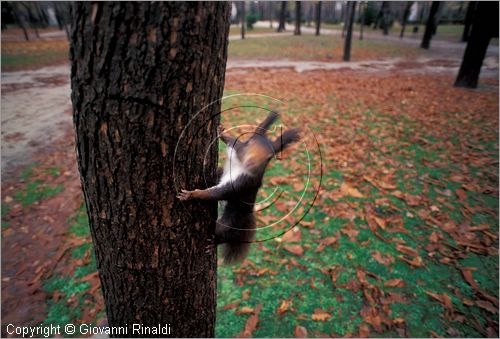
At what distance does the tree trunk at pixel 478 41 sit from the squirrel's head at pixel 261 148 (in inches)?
448

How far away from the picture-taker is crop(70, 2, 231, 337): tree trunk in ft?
3.54

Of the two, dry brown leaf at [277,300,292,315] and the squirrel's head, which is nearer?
the squirrel's head

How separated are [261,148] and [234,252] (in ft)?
4.21

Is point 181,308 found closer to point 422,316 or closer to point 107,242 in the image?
point 107,242

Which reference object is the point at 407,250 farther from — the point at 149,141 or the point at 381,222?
the point at 149,141

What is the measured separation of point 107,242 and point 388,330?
2863 millimetres

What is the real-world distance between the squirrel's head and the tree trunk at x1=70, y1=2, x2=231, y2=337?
0.17 meters

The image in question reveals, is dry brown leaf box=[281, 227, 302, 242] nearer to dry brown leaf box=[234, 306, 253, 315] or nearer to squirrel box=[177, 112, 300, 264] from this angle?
dry brown leaf box=[234, 306, 253, 315]

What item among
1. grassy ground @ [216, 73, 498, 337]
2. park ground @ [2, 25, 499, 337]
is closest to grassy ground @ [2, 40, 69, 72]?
park ground @ [2, 25, 499, 337]

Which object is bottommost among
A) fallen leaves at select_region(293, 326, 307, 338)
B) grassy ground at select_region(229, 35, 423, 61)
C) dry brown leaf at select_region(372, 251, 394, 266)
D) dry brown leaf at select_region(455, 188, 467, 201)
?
fallen leaves at select_region(293, 326, 307, 338)

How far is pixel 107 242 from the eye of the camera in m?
1.48

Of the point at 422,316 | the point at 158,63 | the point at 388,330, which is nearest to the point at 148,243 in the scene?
the point at 158,63

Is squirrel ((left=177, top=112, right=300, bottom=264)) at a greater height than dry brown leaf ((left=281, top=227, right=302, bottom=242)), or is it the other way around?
squirrel ((left=177, top=112, right=300, bottom=264))

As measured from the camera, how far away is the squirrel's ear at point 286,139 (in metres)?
1.65
